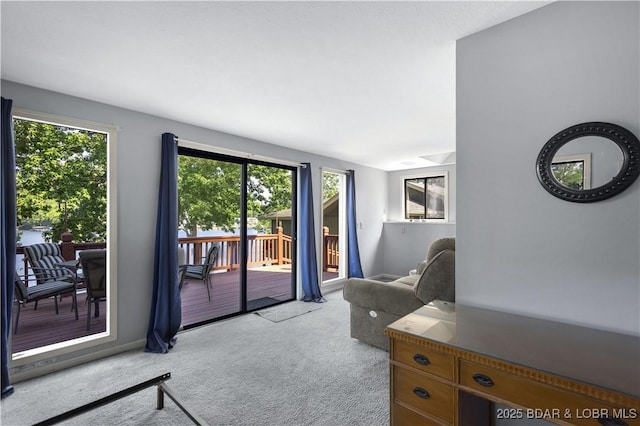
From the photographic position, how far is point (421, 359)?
55.0 inches

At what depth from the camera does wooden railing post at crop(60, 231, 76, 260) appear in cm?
343

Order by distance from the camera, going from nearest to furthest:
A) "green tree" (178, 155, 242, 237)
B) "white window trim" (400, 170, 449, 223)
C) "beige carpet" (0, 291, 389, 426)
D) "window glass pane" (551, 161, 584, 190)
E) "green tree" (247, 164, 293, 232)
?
1. "window glass pane" (551, 161, 584, 190)
2. "beige carpet" (0, 291, 389, 426)
3. "green tree" (178, 155, 242, 237)
4. "green tree" (247, 164, 293, 232)
5. "white window trim" (400, 170, 449, 223)

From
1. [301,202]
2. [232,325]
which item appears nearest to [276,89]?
[301,202]

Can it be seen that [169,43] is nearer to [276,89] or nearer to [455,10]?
[276,89]

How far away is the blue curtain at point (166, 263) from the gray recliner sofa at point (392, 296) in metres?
1.83

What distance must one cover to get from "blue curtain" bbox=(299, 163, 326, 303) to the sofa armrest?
1.54m

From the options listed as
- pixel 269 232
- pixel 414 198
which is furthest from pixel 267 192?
pixel 414 198

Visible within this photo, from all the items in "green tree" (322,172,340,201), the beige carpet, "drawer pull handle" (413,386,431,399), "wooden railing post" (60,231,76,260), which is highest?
"green tree" (322,172,340,201)

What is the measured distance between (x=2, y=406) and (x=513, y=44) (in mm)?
3962

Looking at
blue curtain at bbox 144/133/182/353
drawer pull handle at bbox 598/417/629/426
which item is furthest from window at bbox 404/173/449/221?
drawer pull handle at bbox 598/417/629/426

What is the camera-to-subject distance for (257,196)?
4.25 metres

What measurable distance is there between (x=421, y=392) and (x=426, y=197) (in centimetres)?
510

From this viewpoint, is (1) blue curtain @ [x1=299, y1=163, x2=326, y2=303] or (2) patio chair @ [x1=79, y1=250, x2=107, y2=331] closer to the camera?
(2) patio chair @ [x1=79, y1=250, x2=107, y2=331]

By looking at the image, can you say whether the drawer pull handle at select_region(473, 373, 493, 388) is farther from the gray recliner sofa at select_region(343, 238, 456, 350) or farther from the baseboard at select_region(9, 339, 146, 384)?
the baseboard at select_region(9, 339, 146, 384)
